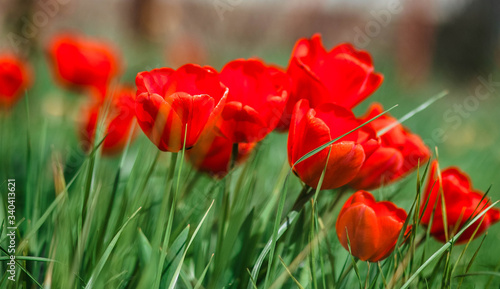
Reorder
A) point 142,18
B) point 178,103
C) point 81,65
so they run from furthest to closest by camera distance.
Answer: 1. point 142,18
2. point 81,65
3. point 178,103

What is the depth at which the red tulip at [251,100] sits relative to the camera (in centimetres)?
43

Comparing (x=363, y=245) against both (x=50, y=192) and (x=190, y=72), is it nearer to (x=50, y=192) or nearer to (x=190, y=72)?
(x=190, y=72)

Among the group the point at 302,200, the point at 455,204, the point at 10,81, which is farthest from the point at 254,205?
the point at 10,81

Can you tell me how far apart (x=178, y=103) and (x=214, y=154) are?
127 mm

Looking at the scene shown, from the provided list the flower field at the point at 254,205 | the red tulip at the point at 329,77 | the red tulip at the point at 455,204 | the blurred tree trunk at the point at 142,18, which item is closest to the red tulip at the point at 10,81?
the flower field at the point at 254,205

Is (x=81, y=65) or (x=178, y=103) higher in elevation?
(x=81, y=65)

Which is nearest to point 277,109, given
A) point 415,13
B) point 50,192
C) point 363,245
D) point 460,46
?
point 363,245

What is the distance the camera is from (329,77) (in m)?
0.48

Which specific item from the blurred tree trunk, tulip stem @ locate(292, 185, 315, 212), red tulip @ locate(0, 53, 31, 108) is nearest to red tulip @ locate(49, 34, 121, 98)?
red tulip @ locate(0, 53, 31, 108)

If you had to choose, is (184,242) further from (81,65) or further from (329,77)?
(81,65)

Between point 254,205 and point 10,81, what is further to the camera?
point 10,81

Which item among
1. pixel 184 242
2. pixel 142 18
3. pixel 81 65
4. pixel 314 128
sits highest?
pixel 142 18

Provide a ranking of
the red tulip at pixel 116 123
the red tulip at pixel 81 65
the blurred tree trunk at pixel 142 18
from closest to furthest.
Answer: the red tulip at pixel 116 123 < the red tulip at pixel 81 65 < the blurred tree trunk at pixel 142 18

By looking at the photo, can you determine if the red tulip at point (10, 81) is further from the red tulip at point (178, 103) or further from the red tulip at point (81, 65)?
the red tulip at point (178, 103)
